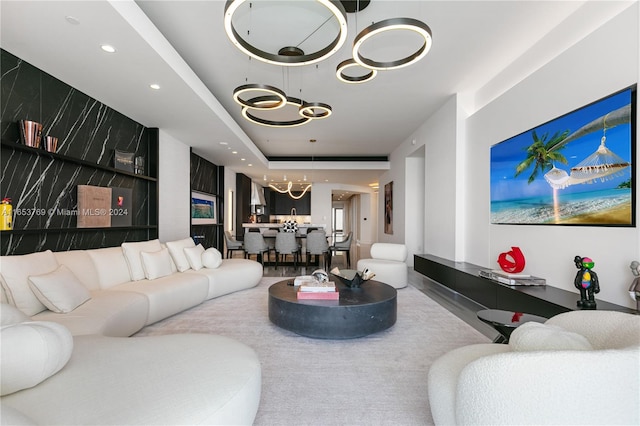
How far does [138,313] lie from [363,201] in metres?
12.6

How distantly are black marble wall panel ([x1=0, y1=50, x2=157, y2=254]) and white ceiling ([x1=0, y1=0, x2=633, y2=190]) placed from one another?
0.20 meters

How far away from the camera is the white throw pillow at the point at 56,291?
2.39 m

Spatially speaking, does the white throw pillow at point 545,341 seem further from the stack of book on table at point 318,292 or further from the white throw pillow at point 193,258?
the white throw pillow at point 193,258

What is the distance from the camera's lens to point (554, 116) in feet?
10.1

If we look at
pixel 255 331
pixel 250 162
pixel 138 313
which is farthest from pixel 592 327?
pixel 250 162

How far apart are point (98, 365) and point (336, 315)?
5.98 ft

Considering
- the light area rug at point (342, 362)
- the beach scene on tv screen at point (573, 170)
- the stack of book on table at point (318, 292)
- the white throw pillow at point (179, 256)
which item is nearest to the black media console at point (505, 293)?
the light area rug at point (342, 362)

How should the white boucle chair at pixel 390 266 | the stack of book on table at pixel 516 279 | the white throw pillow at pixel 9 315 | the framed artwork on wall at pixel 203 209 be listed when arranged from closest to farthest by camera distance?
the white throw pillow at pixel 9 315
the stack of book on table at pixel 516 279
the white boucle chair at pixel 390 266
the framed artwork on wall at pixel 203 209

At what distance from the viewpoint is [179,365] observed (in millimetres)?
1451

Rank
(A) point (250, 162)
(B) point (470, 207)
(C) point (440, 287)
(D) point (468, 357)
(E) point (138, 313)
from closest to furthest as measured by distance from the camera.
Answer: (D) point (468, 357) → (E) point (138, 313) → (B) point (470, 207) → (C) point (440, 287) → (A) point (250, 162)

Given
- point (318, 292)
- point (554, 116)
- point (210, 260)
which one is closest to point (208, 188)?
point (210, 260)

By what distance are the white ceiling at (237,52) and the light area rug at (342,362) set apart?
2772 mm

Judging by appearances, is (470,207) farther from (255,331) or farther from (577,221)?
(255,331)

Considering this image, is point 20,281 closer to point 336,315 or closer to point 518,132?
point 336,315
